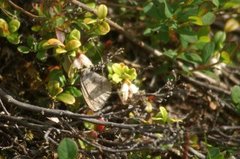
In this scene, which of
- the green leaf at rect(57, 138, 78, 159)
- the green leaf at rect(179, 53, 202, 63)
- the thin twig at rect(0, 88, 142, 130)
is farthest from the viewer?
the green leaf at rect(179, 53, 202, 63)

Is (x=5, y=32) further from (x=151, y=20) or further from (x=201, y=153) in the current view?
(x=201, y=153)

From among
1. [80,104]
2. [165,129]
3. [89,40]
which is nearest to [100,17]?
[89,40]

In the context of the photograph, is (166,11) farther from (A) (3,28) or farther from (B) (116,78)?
(A) (3,28)

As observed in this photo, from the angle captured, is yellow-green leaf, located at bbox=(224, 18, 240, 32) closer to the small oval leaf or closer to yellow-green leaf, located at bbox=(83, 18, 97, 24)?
yellow-green leaf, located at bbox=(83, 18, 97, 24)

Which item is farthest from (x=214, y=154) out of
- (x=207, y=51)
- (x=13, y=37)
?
(x=13, y=37)

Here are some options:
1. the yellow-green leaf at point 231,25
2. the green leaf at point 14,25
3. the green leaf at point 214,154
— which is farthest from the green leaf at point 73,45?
the yellow-green leaf at point 231,25

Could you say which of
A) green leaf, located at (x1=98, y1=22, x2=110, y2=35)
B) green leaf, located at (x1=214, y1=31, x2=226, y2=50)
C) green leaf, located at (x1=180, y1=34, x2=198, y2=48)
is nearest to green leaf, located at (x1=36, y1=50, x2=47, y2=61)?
green leaf, located at (x1=98, y1=22, x2=110, y2=35)
